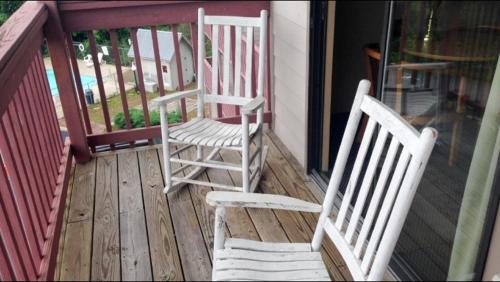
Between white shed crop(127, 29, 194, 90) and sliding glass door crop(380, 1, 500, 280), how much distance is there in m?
1.58

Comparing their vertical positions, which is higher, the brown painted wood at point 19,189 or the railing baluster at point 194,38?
the railing baluster at point 194,38

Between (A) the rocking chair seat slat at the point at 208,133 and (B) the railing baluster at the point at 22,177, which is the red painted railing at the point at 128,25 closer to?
(A) the rocking chair seat slat at the point at 208,133

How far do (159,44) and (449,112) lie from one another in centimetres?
213

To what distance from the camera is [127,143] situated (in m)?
3.23

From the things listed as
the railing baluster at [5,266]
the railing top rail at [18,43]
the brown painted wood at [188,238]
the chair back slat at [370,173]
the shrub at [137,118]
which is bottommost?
the brown painted wood at [188,238]

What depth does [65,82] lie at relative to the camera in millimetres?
2773

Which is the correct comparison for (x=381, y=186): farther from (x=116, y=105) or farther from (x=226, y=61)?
(x=116, y=105)

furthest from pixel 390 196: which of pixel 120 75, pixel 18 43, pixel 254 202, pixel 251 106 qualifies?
pixel 120 75

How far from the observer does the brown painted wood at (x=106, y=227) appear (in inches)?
77.9

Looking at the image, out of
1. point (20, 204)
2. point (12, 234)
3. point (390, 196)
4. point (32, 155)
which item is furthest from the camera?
point (32, 155)

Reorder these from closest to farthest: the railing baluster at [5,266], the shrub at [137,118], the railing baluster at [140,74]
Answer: the railing baluster at [5,266], the railing baluster at [140,74], the shrub at [137,118]

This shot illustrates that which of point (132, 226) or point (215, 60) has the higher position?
point (215, 60)

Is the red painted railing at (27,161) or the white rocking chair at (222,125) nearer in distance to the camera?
the red painted railing at (27,161)

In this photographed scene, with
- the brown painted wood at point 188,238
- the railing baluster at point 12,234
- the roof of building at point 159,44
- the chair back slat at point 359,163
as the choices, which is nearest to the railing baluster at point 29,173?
the railing baluster at point 12,234
